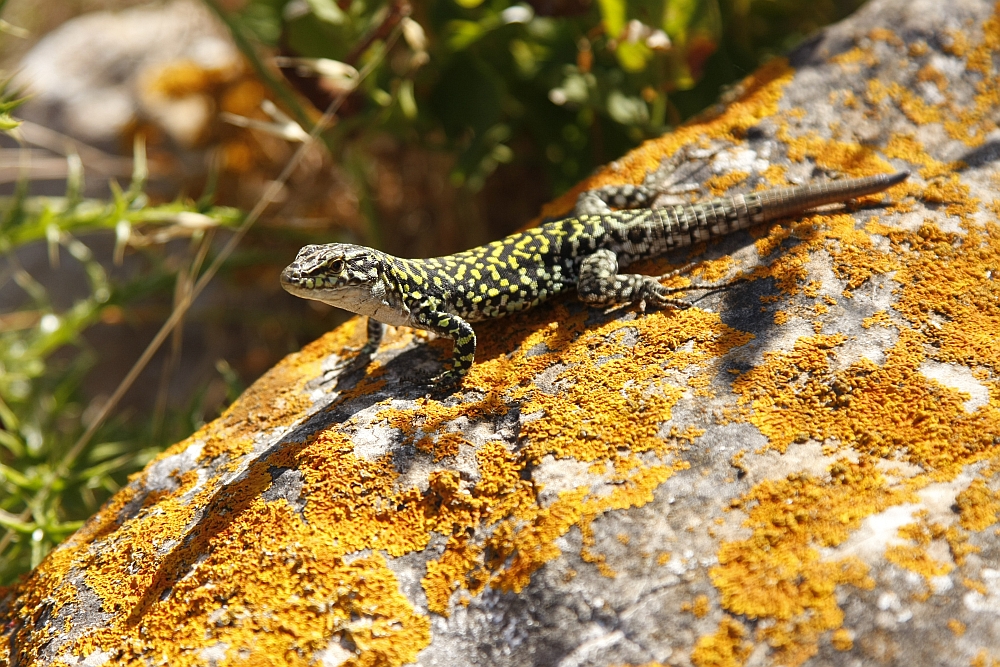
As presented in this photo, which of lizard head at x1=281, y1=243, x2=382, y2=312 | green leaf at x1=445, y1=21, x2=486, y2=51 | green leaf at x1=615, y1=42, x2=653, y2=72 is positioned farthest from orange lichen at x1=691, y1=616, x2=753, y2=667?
green leaf at x1=445, y1=21, x2=486, y2=51

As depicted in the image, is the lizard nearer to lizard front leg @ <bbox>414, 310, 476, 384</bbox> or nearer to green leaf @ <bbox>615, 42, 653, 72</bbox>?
lizard front leg @ <bbox>414, 310, 476, 384</bbox>

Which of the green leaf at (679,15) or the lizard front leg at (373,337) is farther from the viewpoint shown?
the green leaf at (679,15)

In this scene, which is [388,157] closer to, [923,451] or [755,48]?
[755,48]

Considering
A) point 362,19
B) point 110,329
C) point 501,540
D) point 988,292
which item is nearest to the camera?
point 501,540

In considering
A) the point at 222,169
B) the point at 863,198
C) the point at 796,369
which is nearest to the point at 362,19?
the point at 222,169

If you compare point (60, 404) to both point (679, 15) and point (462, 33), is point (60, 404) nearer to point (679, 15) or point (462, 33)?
point (462, 33)

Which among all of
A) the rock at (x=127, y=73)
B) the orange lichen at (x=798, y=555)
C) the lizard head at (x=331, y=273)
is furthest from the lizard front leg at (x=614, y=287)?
the rock at (x=127, y=73)

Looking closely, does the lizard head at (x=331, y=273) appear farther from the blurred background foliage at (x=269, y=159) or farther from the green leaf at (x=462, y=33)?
the green leaf at (x=462, y=33)
